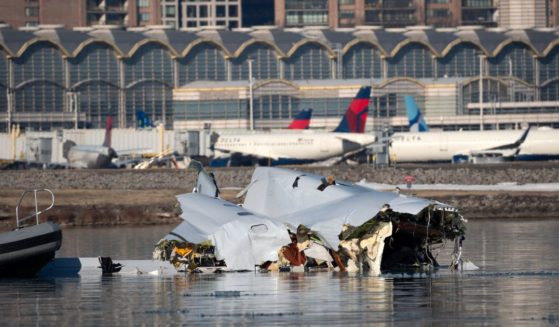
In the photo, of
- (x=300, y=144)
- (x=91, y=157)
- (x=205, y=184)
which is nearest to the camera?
(x=205, y=184)

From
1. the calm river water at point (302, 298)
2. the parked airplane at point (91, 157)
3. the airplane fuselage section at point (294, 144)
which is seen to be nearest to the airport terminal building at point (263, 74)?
the airplane fuselage section at point (294, 144)

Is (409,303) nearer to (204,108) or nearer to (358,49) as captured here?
(204,108)

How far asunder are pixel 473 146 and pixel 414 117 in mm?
25265

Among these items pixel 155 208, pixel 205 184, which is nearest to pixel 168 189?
pixel 155 208

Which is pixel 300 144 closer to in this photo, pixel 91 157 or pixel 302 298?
pixel 91 157

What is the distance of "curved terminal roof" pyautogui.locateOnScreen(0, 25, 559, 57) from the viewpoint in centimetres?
18050

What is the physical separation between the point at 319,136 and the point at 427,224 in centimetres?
8690

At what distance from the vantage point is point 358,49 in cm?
18738

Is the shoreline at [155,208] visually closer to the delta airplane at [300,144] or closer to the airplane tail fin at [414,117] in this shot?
the delta airplane at [300,144]

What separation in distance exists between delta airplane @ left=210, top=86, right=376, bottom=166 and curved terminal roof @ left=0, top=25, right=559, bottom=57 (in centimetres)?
5116

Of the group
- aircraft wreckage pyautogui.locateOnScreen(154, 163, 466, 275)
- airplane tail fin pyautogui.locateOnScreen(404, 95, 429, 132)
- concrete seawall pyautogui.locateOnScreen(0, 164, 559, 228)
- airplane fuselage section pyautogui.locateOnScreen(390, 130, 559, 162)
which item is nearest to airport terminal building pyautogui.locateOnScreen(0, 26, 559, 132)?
airplane tail fin pyautogui.locateOnScreen(404, 95, 429, 132)

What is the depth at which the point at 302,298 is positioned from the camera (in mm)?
33062

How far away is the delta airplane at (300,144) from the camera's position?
124m

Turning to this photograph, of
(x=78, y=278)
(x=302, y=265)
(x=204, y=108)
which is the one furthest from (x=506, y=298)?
(x=204, y=108)
